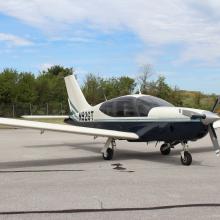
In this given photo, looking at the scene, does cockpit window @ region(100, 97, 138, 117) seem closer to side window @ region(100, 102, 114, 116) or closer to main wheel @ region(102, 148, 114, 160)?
side window @ region(100, 102, 114, 116)

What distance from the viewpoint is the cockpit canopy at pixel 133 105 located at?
497 inches

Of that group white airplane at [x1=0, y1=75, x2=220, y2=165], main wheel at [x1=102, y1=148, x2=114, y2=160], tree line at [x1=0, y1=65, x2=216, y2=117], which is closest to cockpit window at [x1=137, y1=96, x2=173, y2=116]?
white airplane at [x1=0, y1=75, x2=220, y2=165]

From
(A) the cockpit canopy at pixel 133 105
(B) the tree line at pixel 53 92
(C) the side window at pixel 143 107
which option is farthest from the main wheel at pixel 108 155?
(B) the tree line at pixel 53 92

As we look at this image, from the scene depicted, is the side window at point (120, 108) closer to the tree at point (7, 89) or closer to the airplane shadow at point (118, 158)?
the airplane shadow at point (118, 158)

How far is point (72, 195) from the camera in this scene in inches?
292

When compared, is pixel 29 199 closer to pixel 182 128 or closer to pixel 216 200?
pixel 216 200

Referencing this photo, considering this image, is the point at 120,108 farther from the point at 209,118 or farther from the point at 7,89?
the point at 7,89

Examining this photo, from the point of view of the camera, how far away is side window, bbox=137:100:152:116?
12523 millimetres

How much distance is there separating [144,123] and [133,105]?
2.45 feet

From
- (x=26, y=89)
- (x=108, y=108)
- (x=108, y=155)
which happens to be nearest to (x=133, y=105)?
(x=108, y=108)

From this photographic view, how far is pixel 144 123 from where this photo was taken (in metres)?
12.5

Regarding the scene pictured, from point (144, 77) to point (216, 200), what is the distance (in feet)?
206

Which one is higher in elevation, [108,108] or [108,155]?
[108,108]

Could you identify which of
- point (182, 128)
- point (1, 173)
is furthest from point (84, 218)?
point (182, 128)
